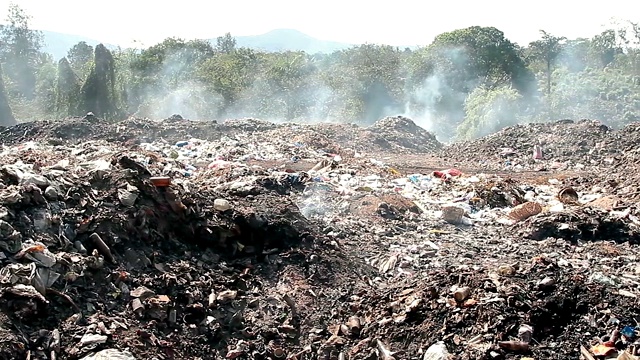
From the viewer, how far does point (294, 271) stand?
507 centimetres

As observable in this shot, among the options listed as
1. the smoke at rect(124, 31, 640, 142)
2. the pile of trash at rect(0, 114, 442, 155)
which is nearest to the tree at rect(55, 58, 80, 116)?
the smoke at rect(124, 31, 640, 142)

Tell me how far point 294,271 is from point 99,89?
17.3 meters

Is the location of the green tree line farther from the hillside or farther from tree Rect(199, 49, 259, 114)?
the hillside

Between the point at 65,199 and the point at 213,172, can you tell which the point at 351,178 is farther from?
the point at 65,199

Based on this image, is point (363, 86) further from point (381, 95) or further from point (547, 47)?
point (547, 47)

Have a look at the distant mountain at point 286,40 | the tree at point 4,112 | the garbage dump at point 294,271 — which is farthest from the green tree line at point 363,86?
the distant mountain at point 286,40

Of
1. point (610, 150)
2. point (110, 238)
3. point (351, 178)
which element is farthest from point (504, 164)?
point (110, 238)

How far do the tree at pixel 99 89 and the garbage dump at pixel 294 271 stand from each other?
1364 centimetres

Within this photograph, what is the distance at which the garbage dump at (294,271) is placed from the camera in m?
3.48

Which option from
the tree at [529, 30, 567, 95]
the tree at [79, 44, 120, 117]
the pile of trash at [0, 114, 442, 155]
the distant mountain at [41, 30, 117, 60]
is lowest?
the pile of trash at [0, 114, 442, 155]

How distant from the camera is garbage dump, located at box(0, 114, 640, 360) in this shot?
348cm

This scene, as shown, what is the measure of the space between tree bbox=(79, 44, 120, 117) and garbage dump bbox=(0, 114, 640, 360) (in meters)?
13.6

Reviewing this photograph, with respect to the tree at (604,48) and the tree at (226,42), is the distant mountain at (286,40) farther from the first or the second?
the tree at (604,48)

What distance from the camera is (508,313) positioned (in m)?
3.57
